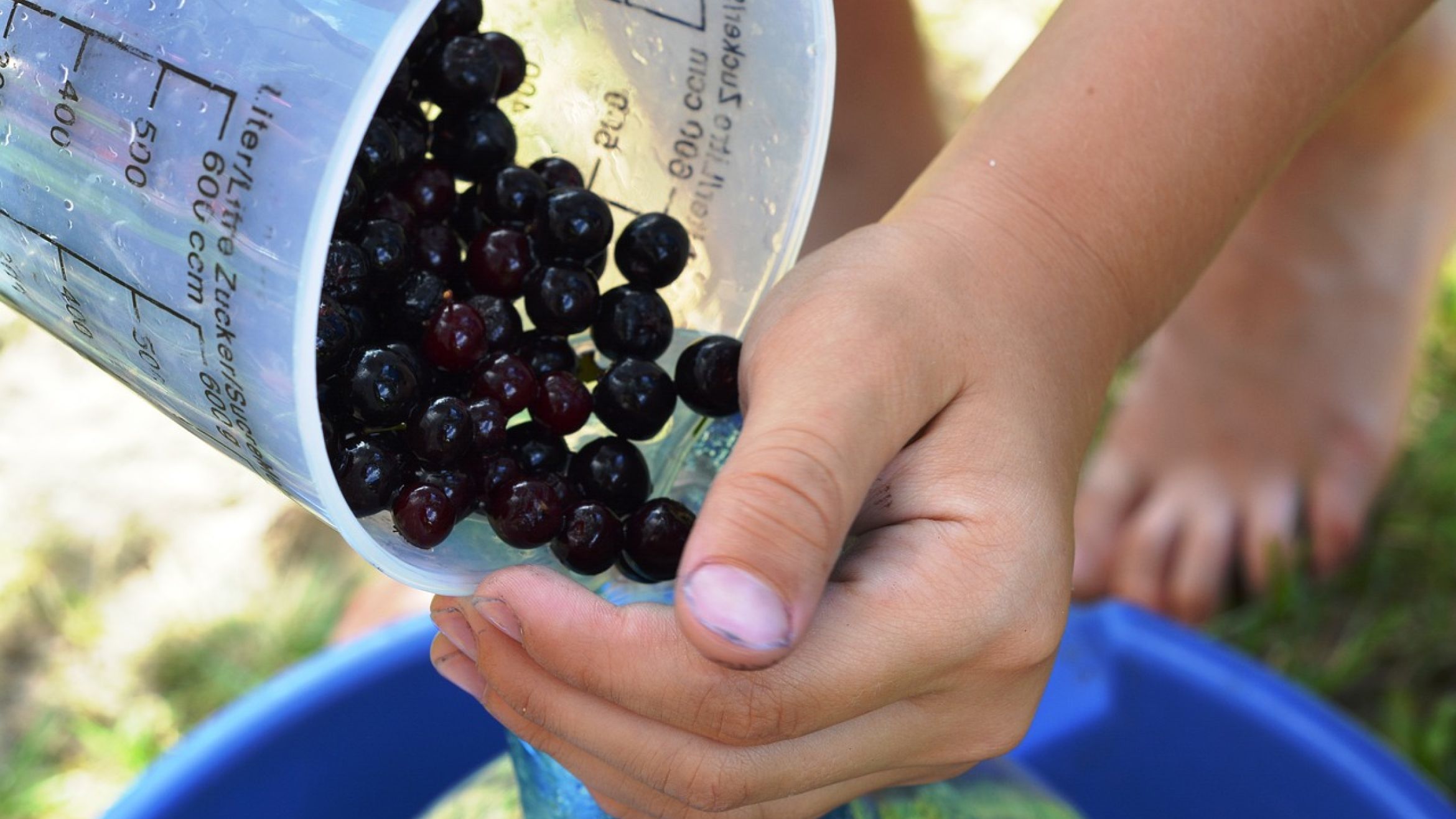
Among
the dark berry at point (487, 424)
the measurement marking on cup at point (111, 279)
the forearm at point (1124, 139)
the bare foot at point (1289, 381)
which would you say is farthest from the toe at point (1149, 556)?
the measurement marking on cup at point (111, 279)

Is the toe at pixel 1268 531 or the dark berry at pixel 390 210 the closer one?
the dark berry at pixel 390 210

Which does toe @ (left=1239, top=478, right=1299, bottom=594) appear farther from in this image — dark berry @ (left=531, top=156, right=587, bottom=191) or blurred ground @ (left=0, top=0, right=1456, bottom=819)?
dark berry @ (left=531, top=156, right=587, bottom=191)

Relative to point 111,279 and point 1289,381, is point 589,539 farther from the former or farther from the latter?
point 1289,381

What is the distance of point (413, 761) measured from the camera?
1.04m

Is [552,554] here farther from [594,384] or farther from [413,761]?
[413,761]

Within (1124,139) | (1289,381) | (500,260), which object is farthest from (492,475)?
→ (1289,381)

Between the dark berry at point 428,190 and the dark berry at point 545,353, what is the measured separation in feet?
0.26

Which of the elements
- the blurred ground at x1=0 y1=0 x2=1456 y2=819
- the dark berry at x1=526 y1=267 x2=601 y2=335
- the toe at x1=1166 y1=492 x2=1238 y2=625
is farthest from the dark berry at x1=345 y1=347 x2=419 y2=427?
the toe at x1=1166 y1=492 x2=1238 y2=625

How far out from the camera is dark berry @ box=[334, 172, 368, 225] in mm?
570

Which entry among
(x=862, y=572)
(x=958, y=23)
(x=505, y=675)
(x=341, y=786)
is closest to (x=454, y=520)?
(x=505, y=675)

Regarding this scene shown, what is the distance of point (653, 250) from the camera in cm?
64

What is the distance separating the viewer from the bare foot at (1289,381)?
1.25 metres

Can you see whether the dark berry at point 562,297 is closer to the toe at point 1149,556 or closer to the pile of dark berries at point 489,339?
the pile of dark berries at point 489,339

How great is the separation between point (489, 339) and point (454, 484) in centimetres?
9
